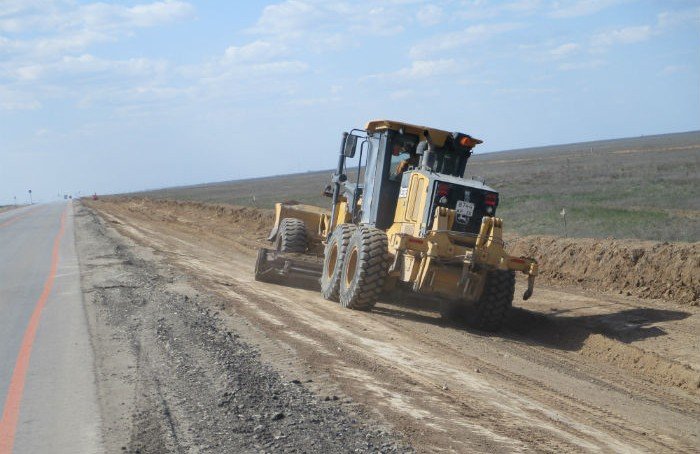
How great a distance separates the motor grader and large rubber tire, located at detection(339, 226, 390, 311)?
0.02 metres

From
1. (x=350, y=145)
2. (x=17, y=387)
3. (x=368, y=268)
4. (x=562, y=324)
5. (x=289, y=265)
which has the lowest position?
(x=17, y=387)

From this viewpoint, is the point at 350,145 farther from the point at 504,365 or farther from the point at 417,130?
the point at 504,365

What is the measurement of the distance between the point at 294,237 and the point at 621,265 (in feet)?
22.8

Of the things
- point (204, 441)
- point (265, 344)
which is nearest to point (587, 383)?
point (265, 344)

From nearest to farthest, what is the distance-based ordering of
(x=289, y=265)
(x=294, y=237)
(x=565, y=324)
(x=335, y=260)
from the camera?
(x=565, y=324) → (x=335, y=260) → (x=289, y=265) → (x=294, y=237)

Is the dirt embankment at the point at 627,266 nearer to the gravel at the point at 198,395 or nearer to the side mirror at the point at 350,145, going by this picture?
the side mirror at the point at 350,145

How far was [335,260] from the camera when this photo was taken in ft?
46.9

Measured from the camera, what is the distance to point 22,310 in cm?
1238

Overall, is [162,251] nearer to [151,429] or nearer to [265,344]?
[265,344]

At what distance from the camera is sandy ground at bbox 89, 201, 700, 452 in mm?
6582

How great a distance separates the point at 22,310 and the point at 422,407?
7.84 metres

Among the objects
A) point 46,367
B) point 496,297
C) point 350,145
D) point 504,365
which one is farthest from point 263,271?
point 46,367

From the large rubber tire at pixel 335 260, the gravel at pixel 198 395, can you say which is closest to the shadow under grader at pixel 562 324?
the large rubber tire at pixel 335 260

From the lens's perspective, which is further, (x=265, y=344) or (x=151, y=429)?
(x=265, y=344)
